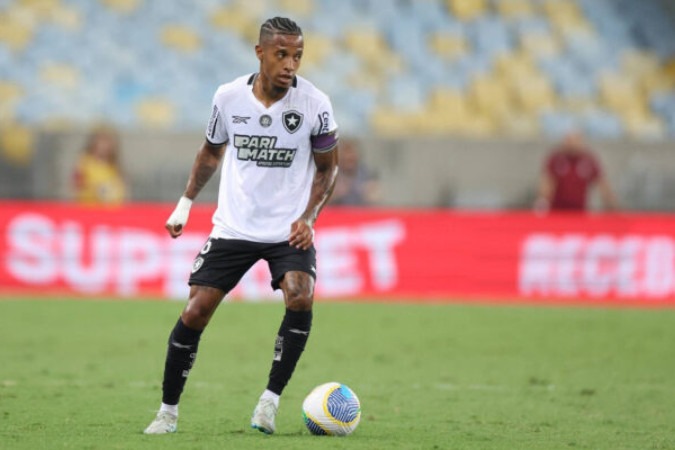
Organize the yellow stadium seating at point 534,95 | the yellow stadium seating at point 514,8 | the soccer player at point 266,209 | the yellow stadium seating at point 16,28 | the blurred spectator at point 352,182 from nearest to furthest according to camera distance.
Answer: the soccer player at point 266,209
the blurred spectator at point 352,182
the yellow stadium seating at point 16,28
the yellow stadium seating at point 534,95
the yellow stadium seating at point 514,8

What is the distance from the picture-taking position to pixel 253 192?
741cm

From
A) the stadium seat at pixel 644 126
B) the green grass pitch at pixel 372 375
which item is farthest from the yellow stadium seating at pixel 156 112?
the stadium seat at pixel 644 126

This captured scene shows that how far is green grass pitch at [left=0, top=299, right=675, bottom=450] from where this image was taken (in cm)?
737

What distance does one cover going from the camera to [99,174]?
18000mm

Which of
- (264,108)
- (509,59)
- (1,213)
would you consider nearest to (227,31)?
(509,59)

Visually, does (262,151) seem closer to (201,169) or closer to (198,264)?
(201,169)

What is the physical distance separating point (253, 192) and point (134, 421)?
164 cm

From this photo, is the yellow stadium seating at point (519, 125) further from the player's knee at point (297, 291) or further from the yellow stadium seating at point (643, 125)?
the player's knee at point (297, 291)

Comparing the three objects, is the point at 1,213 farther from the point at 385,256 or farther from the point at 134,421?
the point at 134,421

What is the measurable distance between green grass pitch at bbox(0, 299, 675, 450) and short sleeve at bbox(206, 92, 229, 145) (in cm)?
173

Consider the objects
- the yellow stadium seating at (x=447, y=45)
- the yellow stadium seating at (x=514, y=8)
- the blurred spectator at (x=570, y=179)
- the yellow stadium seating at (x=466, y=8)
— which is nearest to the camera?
the blurred spectator at (x=570, y=179)

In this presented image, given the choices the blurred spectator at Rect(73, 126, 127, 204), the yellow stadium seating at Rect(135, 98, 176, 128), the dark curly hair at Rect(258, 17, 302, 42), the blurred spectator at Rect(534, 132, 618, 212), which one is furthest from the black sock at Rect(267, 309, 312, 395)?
the yellow stadium seating at Rect(135, 98, 176, 128)

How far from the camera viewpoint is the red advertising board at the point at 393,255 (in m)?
17.0

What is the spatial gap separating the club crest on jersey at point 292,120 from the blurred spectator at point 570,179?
1179cm
